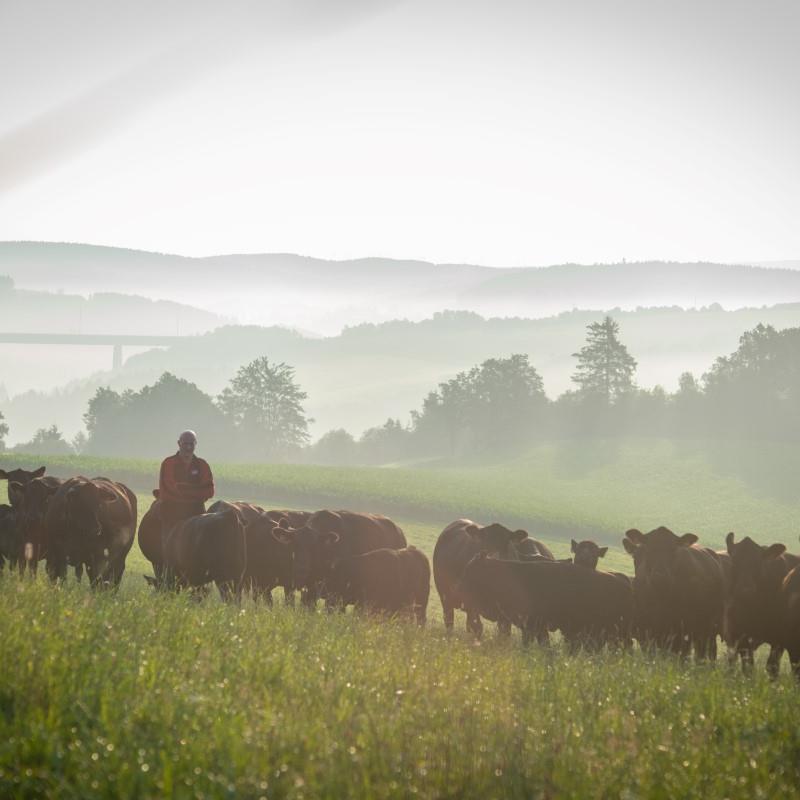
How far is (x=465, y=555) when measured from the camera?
18.2 meters

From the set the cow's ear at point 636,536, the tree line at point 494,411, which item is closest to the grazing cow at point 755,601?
the cow's ear at point 636,536

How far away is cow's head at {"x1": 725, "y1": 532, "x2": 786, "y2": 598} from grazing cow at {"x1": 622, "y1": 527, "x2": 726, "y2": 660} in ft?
1.63

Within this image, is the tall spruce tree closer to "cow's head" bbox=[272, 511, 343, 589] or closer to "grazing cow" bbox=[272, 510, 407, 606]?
"grazing cow" bbox=[272, 510, 407, 606]

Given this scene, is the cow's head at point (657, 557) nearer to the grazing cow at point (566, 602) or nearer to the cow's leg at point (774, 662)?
the grazing cow at point (566, 602)

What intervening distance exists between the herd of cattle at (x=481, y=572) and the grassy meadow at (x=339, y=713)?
5.33ft

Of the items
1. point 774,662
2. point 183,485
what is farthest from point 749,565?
point 183,485

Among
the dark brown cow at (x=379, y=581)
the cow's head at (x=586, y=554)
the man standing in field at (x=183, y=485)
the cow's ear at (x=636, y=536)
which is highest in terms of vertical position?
the man standing in field at (x=183, y=485)

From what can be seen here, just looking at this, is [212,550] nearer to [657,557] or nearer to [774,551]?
[657,557]

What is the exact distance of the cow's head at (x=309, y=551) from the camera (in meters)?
16.8

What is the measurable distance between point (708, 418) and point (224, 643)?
8243 centimetres

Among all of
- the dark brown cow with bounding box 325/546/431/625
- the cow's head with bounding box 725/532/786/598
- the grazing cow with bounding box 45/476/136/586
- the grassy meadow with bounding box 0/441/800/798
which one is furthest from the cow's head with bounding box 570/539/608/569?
the grazing cow with bounding box 45/476/136/586

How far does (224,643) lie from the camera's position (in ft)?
31.2

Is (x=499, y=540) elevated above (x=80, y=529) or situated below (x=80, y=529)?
below

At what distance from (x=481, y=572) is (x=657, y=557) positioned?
2.76 metres
